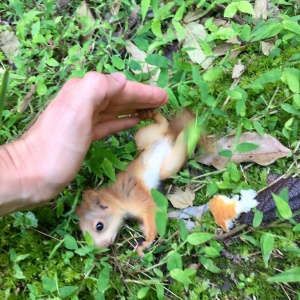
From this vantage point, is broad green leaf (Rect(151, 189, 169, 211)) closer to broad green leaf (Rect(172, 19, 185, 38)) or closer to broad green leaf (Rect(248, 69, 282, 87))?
broad green leaf (Rect(248, 69, 282, 87))

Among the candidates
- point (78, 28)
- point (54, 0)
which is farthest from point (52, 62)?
point (54, 0)

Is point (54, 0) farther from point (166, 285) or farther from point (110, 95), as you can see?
point (166, 285)

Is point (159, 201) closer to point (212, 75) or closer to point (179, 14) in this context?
point (212, 75)

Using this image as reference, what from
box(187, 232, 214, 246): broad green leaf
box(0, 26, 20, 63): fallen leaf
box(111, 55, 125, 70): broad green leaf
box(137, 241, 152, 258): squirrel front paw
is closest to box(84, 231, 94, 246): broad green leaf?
box(137, 241, 152, 258): squirrel front paw

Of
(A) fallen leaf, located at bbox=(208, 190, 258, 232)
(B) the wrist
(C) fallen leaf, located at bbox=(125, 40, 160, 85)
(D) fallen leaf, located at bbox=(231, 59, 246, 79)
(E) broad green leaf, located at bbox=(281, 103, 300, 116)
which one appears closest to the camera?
(B) the wrist

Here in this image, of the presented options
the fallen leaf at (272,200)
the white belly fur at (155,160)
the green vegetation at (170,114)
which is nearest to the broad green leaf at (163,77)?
the green vegetation at (170,114)

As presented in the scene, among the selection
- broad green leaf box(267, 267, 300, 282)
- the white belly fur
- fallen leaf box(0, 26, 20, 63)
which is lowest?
broad green leaf box(267, 267, 300, 282)

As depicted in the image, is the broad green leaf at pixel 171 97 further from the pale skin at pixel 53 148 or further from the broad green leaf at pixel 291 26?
the broad green leaf at pixel 291 26
